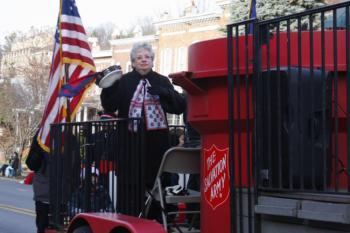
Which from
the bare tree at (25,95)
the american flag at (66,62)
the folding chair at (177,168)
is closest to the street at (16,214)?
the american flag at (66,62)

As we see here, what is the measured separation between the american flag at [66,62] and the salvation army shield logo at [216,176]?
11.0ft

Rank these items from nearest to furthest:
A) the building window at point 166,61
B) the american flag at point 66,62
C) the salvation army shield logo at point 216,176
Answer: the salvation army shield logo at point 216,176, the american flag at point 66,62, the building window at point 166,61

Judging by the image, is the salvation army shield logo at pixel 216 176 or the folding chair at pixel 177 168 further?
the folding chair at pixel 177 168

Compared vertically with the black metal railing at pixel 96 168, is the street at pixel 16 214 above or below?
below

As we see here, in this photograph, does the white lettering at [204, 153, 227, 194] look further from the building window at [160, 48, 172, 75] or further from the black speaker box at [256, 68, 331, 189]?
the building window at [160, 48, 172, 75]

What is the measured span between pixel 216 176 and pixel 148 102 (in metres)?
1.45

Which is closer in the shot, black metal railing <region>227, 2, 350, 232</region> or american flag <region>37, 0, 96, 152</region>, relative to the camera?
black metal railing <region>227, 2, 350, 232</region>

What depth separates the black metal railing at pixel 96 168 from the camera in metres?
5.41

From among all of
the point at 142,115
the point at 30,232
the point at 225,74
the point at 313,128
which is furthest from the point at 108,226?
the point at 30,232

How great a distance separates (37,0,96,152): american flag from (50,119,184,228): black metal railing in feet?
3.96

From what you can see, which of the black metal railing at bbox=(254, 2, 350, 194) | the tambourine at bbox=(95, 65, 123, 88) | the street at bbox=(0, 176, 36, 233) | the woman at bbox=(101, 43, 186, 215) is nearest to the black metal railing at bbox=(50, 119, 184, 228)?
the woman at bbox=(101, 43, 186, 215)

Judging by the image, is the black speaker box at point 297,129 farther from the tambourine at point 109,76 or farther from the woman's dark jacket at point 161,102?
the tambourine at point 109,76

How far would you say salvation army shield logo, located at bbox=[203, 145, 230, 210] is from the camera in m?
4.28

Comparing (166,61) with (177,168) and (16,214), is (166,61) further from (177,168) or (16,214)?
(177,168)
